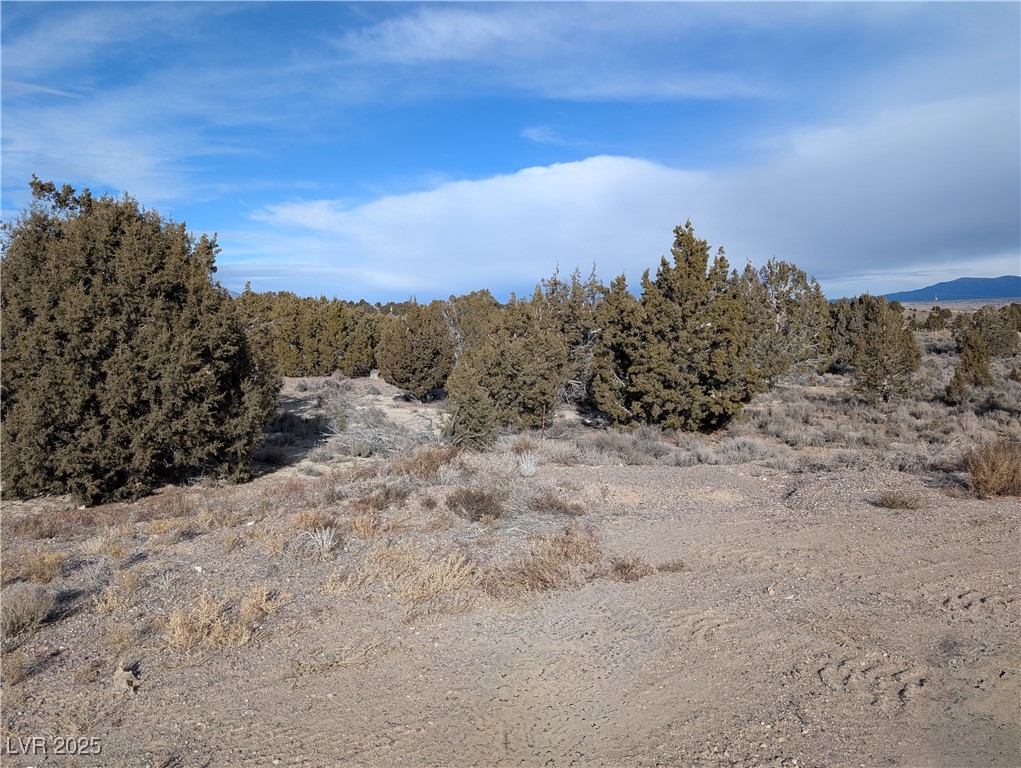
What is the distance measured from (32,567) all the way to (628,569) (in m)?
6.23

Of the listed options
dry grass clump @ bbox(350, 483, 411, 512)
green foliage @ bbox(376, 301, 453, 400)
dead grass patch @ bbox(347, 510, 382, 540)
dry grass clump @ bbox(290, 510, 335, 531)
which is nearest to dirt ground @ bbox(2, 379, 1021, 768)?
dead grass patch @ bbox(347, 510, 382, 540)

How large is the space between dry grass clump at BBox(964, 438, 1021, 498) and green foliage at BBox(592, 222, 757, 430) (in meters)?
6.80

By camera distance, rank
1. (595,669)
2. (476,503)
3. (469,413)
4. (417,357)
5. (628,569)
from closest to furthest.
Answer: (595,669)
(628,569)
(476,503)
(469,413)
(417,357)

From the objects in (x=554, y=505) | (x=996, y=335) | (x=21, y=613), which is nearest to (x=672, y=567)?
(x=554, y=505)

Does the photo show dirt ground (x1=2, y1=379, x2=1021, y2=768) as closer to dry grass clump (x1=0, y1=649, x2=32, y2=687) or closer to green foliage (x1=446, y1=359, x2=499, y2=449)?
dry grass clump (x1=0, y1=649, x2=32, y2=687)

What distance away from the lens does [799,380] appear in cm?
2931

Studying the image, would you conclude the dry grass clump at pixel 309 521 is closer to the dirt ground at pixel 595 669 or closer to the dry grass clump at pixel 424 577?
the dirt ground at pixel 595 669

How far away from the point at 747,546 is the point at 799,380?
2380 cm

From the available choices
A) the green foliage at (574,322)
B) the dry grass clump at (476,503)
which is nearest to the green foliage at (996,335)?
the green foliage at (574,322)

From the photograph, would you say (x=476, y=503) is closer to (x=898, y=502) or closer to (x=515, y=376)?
(x=898, y=502)

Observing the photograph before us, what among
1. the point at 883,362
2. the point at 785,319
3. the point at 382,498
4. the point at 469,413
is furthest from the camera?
the point at 785,319

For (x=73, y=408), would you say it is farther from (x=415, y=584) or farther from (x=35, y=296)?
(x=415, y=584)

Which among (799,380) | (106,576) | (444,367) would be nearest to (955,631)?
(106,576)

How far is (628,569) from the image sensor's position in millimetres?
7098
